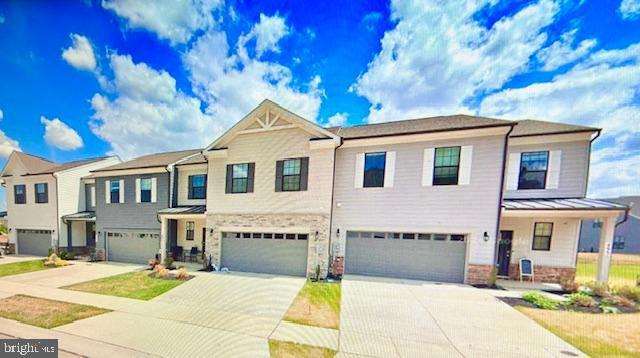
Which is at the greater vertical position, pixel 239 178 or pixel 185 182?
pixel 239 178

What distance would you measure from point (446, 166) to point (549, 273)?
618 centimetres

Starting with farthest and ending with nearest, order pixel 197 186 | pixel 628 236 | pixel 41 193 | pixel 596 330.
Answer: pixel 628 236, pixel 41 193, pixel 197 186, pixel 596 330

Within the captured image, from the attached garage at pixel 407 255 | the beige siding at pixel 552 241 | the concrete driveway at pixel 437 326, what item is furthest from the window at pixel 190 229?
the beige siding at pixel 552 241

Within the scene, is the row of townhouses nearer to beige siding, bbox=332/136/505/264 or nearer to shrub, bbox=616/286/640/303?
beige siding, bbox=332/136/505/264

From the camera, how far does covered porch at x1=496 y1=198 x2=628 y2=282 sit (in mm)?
7703

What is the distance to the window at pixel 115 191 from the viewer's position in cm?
1362

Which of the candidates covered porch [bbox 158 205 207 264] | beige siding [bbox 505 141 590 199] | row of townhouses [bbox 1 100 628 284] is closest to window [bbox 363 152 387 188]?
row of townhouses [bbox 1 100 628 284]

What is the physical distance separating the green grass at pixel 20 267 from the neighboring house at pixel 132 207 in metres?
2.48

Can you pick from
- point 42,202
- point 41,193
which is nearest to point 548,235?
point 42,202

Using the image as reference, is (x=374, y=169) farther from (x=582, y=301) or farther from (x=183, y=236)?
(x=183, y=236)

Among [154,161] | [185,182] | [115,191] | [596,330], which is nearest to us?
[596,330]

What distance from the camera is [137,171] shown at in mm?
13141

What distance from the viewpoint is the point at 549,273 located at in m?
8.98

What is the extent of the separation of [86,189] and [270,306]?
18.8 meters
